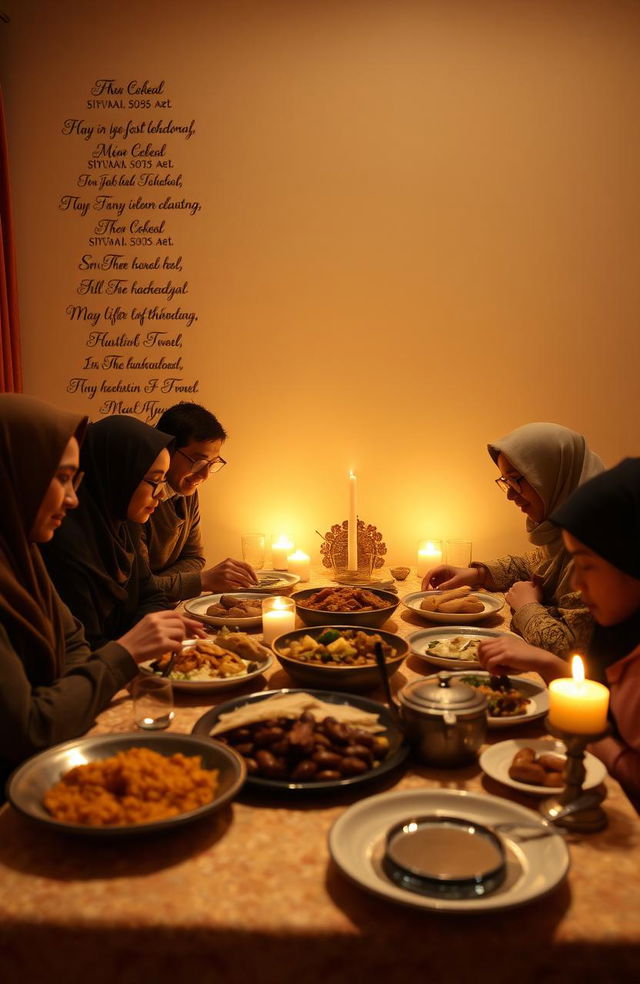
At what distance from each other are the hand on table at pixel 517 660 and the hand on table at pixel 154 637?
70 cm

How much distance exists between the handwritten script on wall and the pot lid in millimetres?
2366

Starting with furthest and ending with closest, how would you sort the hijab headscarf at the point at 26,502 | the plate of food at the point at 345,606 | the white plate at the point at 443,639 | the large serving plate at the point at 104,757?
1. the plate of food at the point at 345,606
2. the white plate at the point at 443,639
3. the hijab headscarf at the point at 26,502
4. the large serving plate at the point at 104,757

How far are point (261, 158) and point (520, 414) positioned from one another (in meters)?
1.64

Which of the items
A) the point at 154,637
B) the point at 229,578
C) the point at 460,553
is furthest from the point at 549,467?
the point at 154,637

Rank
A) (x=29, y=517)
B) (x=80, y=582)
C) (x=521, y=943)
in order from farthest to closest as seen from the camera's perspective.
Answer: (x=80, y=582)
(x=29, y=517)
(x=521, y=943)

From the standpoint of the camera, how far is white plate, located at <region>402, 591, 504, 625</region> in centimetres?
228

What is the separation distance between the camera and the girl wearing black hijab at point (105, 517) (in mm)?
2131

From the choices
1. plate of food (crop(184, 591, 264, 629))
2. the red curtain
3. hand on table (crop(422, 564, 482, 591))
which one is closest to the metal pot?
plate of food (crop(184, 591, 264, 629))

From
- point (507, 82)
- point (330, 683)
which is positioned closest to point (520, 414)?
point (507, 82)

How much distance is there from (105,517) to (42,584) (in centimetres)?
56

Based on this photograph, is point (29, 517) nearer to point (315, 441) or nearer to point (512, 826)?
point (512, 826)

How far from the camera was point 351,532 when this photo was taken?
2877 millimetres

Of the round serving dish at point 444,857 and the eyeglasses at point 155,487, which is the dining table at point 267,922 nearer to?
the round serving dish at point 444,857

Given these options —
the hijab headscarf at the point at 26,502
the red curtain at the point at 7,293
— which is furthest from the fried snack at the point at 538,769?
the red curtain at the point at 7,293
